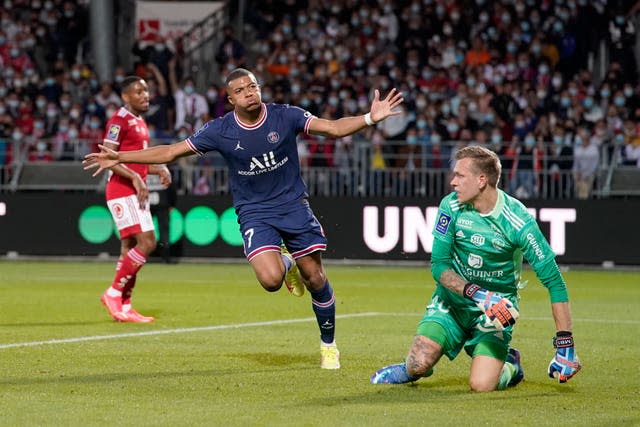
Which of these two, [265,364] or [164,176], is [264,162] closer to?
[265,364]

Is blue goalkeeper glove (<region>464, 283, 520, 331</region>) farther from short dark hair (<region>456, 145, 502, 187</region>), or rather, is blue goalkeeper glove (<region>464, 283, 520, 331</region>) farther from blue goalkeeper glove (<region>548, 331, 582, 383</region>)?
short dark hair (<region>456, 145, 502, 187</region>)

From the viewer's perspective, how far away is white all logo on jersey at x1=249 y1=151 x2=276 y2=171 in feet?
32.5

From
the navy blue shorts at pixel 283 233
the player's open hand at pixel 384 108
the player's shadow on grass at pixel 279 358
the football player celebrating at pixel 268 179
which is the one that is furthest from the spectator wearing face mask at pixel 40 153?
the player's open hand at pixel 384 108

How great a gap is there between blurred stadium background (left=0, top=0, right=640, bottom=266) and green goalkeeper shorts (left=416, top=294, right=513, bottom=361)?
13499 millimetres

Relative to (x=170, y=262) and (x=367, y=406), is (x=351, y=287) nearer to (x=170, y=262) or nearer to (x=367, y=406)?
(x=170, y=262)

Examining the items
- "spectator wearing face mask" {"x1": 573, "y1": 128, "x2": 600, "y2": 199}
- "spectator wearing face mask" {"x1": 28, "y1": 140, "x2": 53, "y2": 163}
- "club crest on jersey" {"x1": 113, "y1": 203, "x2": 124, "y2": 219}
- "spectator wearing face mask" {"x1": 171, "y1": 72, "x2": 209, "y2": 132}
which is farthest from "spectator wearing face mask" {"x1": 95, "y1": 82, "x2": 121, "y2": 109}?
"club crest on jersey" {"x1": 113, "y1": 203, "x2": 124, "y2": 219}

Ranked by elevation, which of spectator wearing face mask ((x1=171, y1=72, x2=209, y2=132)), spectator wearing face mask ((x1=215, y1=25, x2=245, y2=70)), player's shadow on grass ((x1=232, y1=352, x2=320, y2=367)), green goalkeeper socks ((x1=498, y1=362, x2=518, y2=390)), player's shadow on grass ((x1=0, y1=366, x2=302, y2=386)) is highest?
spectator wearing face mask ((x1=215, y1=25, x2=245, y2=70))

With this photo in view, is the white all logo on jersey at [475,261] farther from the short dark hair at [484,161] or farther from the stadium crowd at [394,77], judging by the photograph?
the stadium crowd at [394,77]

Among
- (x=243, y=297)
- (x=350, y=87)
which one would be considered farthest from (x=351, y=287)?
(x=350, y=87)

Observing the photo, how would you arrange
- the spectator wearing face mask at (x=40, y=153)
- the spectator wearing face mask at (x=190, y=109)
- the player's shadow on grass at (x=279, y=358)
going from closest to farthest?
the player's shadow on grass at (x=279, y=358), the spectator wearing face mask at (x=40, y=153), the spectator wearing face mask at (x=190, y=109)

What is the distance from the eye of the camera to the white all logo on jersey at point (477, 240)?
8578mm

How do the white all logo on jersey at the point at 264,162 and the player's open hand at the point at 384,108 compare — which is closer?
the player's open hand at the point at 384,108

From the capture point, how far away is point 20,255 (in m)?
24.5

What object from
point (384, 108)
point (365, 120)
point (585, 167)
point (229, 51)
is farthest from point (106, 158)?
point (229, 51)
